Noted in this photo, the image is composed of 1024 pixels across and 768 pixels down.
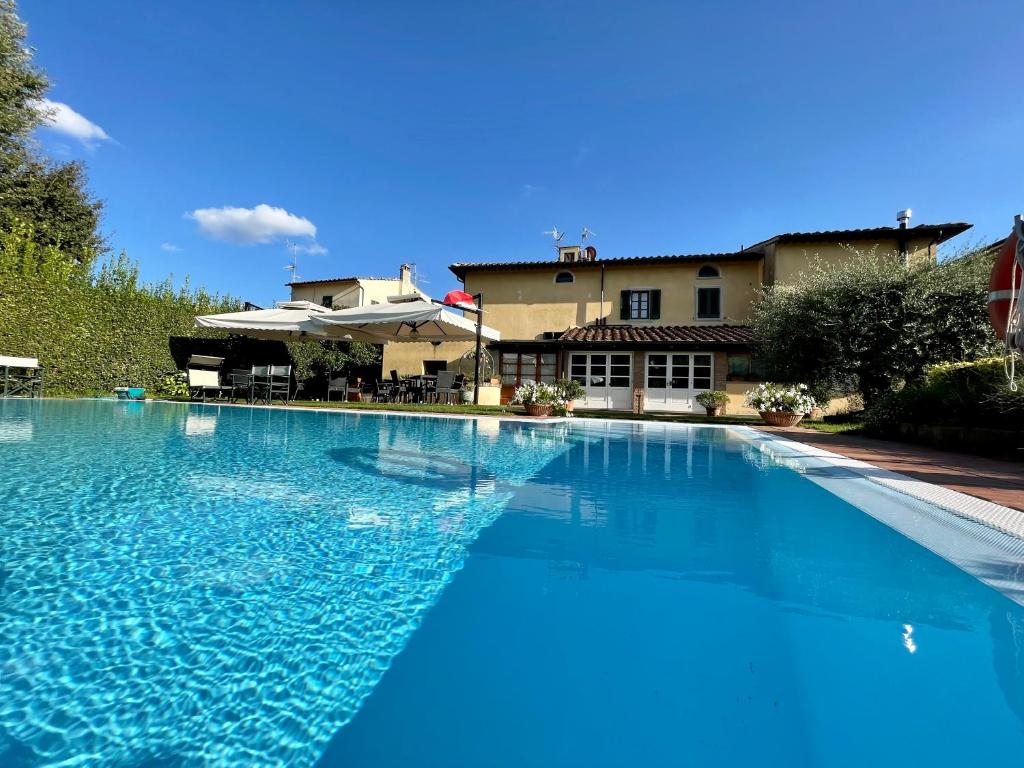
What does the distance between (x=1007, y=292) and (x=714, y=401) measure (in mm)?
9798

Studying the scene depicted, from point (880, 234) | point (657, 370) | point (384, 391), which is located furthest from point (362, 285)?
point (880, 234)

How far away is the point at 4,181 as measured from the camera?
623 inches

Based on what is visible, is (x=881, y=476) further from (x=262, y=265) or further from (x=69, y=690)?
(x=262, y=265)

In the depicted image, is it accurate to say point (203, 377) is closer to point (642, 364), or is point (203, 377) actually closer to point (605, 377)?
point (605, 377)

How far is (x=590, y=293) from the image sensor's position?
1953 centimetres

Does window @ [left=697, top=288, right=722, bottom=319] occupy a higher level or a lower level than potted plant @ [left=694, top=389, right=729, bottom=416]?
higher

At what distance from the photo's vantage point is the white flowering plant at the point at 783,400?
1159cm

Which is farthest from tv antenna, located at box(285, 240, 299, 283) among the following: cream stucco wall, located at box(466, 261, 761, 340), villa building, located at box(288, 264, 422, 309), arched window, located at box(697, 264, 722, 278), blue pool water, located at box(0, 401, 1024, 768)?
blue pool water, located at box(0, 401, 1024, 768)

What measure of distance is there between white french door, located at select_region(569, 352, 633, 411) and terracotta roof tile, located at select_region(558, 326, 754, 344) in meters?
0.68

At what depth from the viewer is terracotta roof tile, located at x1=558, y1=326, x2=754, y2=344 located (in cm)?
1606

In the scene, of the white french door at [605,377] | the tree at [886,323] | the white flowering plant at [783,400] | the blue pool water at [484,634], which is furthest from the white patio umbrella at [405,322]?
the tree at [886,323]

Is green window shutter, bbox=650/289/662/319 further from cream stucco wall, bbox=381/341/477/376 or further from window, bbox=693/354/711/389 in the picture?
cream stucco wall, bbox=381/341/477/376

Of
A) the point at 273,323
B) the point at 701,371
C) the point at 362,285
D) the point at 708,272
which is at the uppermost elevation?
the point at 362,285

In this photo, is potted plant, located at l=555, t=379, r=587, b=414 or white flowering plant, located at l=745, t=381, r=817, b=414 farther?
potted plant, located at l=555, t=379, r=587, b=414
